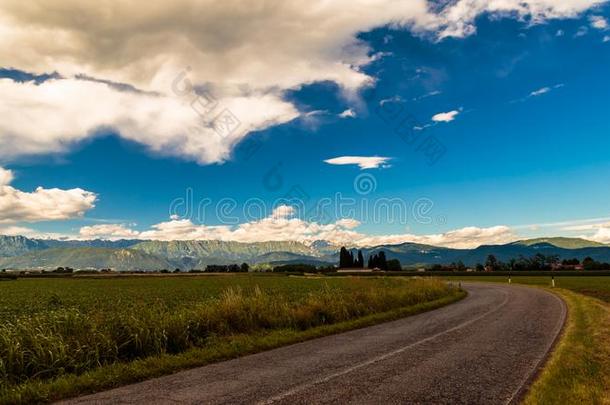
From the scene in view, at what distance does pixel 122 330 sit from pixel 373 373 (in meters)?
7.14

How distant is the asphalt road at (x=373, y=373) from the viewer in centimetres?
873

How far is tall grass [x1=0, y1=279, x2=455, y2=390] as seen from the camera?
10.6 meters

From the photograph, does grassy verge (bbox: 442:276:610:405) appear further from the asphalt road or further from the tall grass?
the tall grass

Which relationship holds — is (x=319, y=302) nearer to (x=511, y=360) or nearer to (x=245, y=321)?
(x=245, y=321)

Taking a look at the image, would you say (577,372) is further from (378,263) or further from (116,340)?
(378,263)

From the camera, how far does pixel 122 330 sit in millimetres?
12773

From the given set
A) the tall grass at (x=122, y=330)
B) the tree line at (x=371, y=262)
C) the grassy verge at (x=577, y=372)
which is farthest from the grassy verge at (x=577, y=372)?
the tree line at (x=371, y=262)

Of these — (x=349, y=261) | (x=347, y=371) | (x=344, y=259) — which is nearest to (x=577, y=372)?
(x=347, y=371)

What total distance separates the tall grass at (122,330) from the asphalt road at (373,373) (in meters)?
2.13

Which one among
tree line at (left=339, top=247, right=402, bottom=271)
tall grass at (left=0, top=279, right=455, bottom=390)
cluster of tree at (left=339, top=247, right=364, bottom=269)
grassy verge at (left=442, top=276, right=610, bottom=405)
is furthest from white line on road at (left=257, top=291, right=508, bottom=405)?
cluster of tree at (left=339, top=247, right=364, bottom=269)

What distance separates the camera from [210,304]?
17.2 meters

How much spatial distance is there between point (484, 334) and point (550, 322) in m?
6.03

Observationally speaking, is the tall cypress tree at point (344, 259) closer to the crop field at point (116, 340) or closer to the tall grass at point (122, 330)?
the tall grass at point (122, 330)

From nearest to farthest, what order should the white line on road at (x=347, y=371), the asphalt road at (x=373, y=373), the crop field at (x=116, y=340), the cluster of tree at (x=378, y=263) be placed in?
the white line on road at (x=347, y=371)
the asphalt road at (x=373, y=373)
the crop field at (x=116, y=340)
the cluster of tree at (x=378, y=263)
